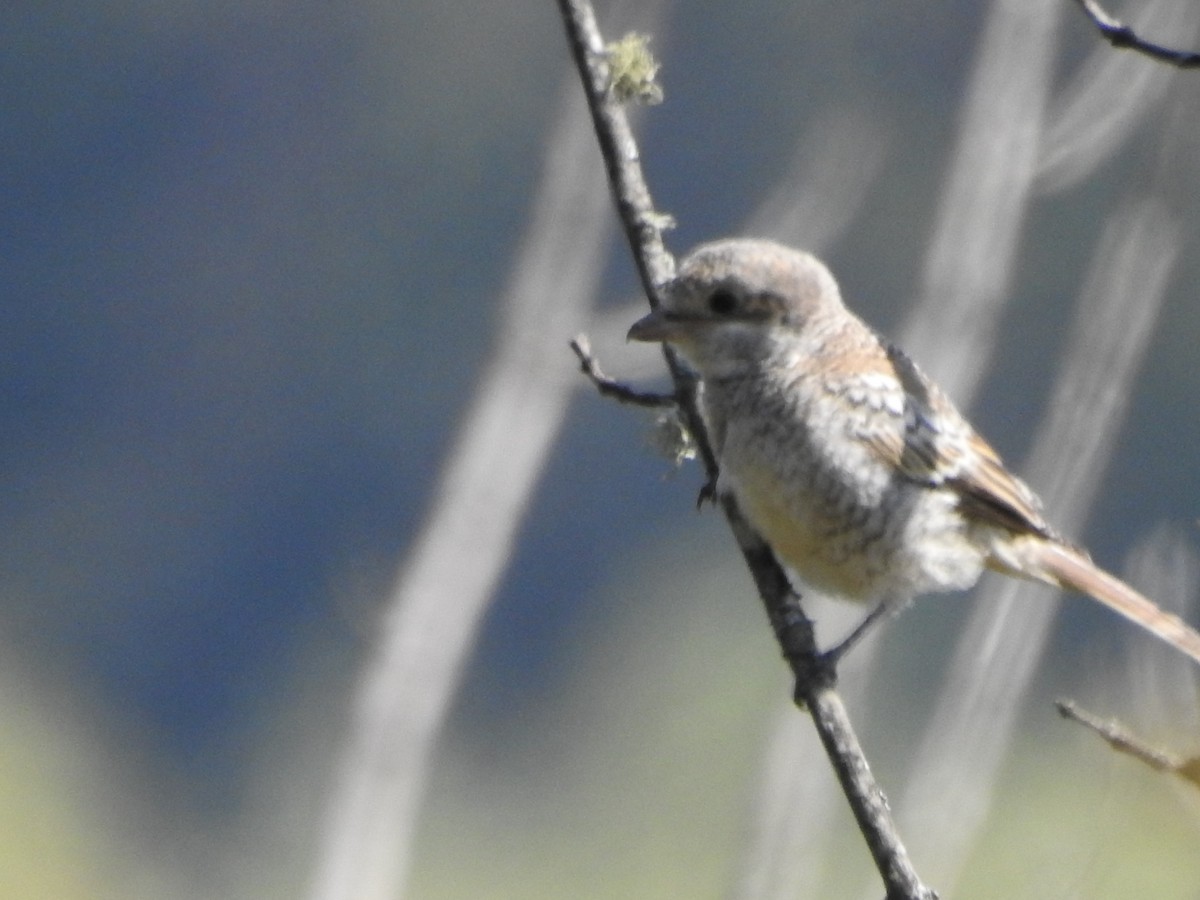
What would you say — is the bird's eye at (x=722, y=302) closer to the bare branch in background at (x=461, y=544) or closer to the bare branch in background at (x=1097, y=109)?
the bare branch in background at (x=461, y=544)

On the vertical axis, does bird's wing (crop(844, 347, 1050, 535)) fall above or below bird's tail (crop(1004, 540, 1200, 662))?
above

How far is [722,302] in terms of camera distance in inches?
153

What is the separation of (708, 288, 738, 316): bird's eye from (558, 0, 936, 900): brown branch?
137 mm

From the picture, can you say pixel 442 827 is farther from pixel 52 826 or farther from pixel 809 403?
pixel 809 403

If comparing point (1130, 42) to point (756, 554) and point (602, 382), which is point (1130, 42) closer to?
point (602, 382)

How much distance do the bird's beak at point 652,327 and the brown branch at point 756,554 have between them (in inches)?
3.2

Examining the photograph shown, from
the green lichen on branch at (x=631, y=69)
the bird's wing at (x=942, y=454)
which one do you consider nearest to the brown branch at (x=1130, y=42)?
the green lichen on branch at (x=631, y=69)

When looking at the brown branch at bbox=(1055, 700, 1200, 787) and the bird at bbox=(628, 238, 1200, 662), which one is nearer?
the brown branch at bbox=(1055, 700, 1200, 787)

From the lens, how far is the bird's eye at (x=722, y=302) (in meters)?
3.85

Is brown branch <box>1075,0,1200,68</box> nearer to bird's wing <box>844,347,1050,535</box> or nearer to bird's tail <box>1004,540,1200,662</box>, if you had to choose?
bird's wing <box>844,347,1050,535</box>

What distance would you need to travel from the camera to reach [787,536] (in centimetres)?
379

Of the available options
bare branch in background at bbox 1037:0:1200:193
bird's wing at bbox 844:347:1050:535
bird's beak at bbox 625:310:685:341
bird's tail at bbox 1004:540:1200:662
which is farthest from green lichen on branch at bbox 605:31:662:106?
bird's tail at bbox 1004:540:1200:662

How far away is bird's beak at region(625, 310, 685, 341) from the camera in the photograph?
3686 millimetres

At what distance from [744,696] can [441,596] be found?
9309 mm
